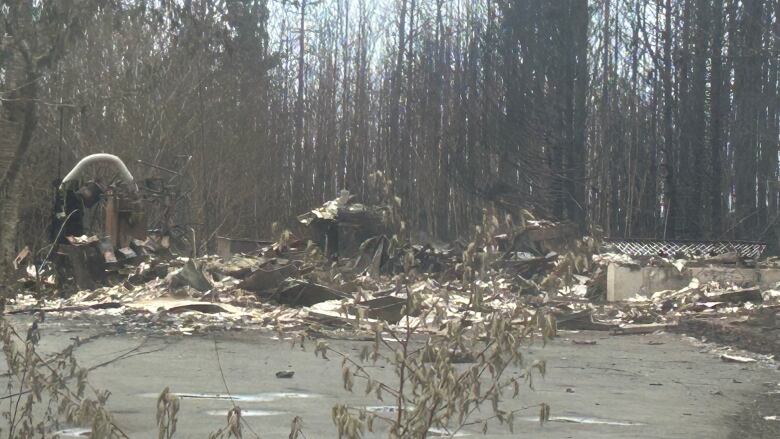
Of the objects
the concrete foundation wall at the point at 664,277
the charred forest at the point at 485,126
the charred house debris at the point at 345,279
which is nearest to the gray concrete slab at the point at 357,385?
the charred house debris at the point at 345,279

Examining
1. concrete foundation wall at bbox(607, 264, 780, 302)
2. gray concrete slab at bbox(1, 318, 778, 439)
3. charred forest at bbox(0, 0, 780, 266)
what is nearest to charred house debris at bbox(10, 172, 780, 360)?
concrete foundation wall at bbox(607, 264, 780, 302)

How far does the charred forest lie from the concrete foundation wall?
812 centimetres

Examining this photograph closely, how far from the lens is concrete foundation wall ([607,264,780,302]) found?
13.3 metres

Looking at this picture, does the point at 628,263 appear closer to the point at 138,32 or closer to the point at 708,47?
the point at 708,47

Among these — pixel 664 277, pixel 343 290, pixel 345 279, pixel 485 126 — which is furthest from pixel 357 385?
pixel 485 126

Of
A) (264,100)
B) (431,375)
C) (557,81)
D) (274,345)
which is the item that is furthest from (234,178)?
(431,375)

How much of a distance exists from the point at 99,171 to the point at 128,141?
89 centimetres

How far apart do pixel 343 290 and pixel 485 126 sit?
13.0m

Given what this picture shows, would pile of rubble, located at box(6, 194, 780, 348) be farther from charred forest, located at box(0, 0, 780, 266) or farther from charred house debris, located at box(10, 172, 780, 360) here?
charred forest, located at box(0, 0, 780, 266)

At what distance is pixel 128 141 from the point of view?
2211 centimetres

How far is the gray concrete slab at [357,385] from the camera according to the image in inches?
187

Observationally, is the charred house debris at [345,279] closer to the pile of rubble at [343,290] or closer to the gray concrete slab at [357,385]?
the pile of rubble at [343,290]

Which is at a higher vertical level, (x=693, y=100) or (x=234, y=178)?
(x=693, y=100)

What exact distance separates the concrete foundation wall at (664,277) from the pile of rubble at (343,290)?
0.03 meters
